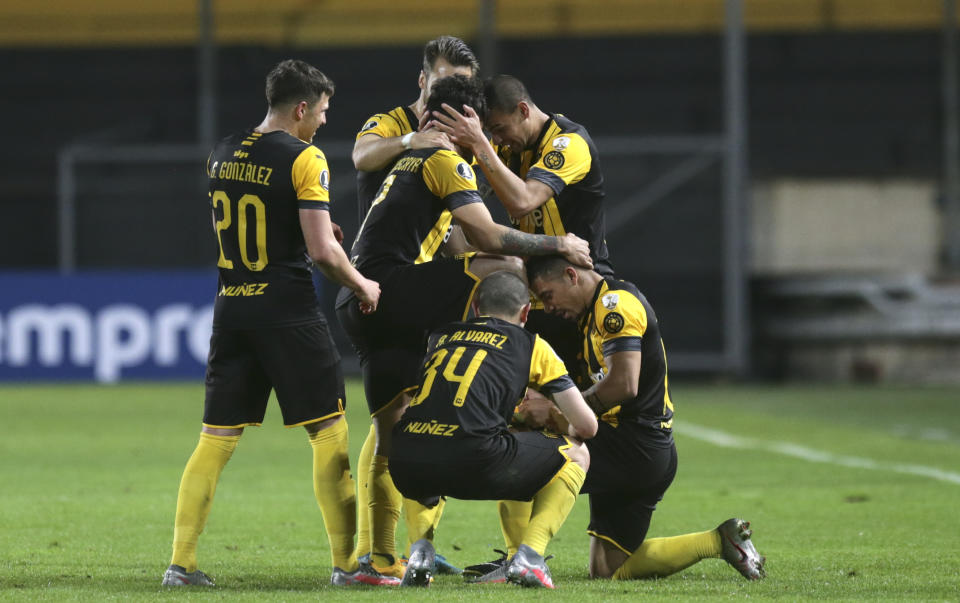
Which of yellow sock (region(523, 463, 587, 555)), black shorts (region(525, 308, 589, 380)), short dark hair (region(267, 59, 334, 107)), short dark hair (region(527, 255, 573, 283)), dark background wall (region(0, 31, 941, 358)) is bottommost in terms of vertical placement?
yellow sock (region(523, 463, 587, 555))

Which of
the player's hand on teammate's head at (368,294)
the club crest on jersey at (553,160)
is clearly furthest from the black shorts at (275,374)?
the club crest on jersey at (553,160)

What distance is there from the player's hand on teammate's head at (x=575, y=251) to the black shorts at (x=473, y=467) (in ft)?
2.53

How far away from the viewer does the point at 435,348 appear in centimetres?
563

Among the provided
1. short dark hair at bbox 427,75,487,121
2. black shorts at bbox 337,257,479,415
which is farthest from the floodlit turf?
short dark hair at bbox 427,75,487,121

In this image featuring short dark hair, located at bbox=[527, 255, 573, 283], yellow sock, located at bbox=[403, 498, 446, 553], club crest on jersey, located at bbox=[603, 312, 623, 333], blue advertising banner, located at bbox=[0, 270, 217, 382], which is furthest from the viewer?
blue advertising banner, located at bbox=[0, 270, 217, 382]

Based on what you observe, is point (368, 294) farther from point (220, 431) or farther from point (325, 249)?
point (220, 431)

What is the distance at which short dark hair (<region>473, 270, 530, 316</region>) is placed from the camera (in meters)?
5.64

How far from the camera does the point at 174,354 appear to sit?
61.0 ft

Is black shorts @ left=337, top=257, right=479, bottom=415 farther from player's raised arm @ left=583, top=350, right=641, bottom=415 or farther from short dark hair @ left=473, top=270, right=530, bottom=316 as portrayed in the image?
player's raised arm @ left=583, top=350, right=641, bottom=415

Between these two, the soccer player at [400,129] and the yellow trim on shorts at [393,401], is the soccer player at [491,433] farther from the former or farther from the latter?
the soccer player at [400,129]

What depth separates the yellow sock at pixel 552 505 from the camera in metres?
5.45

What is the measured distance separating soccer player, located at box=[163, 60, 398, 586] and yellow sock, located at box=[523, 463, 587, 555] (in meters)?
0.68

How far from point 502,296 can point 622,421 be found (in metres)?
0.81

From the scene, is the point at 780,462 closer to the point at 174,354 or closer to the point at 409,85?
the point at 174,354
